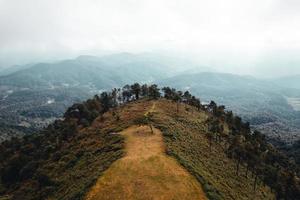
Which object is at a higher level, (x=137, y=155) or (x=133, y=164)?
(x=137, y=155)

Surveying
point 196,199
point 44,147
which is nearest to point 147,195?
point 196,199

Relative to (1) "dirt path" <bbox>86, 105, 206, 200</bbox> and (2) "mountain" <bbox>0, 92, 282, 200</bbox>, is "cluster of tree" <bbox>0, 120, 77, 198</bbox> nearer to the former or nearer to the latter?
(2) "mountain" <bbox>0, 92, 282, 200</bbox>

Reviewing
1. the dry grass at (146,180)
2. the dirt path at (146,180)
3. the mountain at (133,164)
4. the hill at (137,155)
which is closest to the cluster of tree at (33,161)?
the hill at (137,155)

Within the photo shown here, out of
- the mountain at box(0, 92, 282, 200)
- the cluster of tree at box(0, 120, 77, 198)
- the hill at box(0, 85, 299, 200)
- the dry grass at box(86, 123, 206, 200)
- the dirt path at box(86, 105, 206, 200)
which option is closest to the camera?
the dirt path at box(86, 105, 206, 200)

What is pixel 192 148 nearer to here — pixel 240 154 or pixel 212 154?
pixel 212 154

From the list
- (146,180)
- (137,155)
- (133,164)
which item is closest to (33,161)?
(137,155)

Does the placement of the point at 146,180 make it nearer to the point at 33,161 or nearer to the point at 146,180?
the point at 146,180

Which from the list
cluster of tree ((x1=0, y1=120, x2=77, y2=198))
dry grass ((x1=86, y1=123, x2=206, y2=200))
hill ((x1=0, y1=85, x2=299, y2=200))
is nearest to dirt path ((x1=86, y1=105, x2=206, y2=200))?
dry grass ((x1=86, y1=123, x2=206, y2=200))

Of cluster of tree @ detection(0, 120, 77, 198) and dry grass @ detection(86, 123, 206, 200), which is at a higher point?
dry grass @ detection(86, 123, 206, 200)
